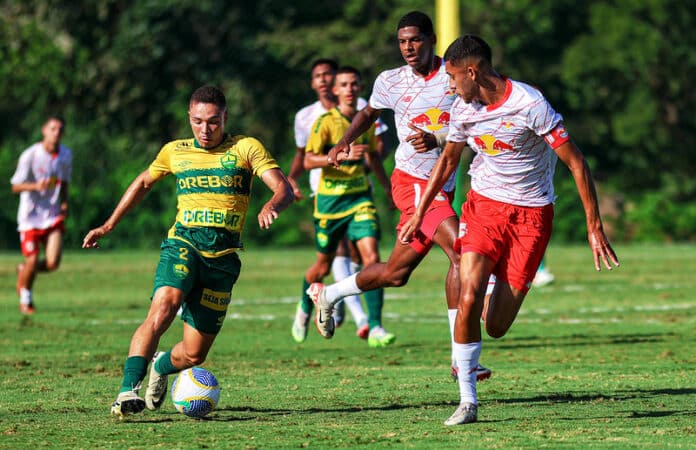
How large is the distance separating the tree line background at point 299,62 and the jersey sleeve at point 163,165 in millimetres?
27819

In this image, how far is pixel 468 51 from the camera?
27.5ft

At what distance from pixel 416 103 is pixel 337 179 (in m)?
3.00

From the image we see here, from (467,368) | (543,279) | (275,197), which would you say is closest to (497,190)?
(467,368)

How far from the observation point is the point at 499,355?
11.9 metres

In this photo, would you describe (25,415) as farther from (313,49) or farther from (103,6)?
(313,49)

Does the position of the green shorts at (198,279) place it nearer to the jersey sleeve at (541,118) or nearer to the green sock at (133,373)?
the green sock at (133,373)

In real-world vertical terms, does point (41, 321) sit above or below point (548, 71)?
below

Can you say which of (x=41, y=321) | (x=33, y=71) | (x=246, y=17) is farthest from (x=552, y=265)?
(x=246, y=17)

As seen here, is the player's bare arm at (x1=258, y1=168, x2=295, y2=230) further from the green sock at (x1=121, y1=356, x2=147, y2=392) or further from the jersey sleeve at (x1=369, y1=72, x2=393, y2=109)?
the jersey sleeve at (x1=369, y1=72, x2=393, y2=109)

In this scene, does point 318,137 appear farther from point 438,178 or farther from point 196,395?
point 196,395

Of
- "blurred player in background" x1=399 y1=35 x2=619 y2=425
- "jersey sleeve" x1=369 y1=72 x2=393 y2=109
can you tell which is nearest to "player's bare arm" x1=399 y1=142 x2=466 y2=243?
"blurred player in background" x1=399 y1=35 x2=619 y2=425

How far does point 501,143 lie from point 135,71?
33.9 meters

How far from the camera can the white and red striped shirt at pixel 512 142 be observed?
27.3 feet

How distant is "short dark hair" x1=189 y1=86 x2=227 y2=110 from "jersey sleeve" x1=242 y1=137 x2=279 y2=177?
0.99 feet
